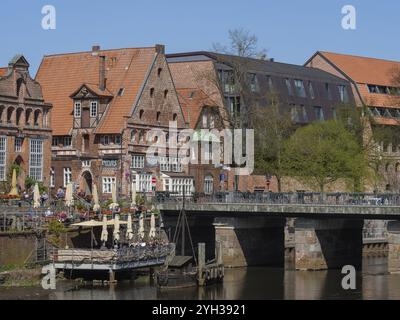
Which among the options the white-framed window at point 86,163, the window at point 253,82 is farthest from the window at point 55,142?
the window at point 253,82

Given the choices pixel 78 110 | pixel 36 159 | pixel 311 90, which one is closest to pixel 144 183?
pixel 78 110

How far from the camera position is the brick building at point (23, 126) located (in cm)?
10312

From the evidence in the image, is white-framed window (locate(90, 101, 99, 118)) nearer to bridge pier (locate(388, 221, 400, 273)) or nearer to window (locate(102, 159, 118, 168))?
window (locate(102, 159, 118, 168))

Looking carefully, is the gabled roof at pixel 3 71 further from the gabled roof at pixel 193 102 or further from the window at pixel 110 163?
the gabled roof at pixel 193 102

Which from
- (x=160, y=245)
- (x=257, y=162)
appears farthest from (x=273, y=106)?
(x=160, y=245)

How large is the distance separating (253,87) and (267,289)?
5060 cm

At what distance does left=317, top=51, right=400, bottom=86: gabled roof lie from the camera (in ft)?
500

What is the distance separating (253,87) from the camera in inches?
5034

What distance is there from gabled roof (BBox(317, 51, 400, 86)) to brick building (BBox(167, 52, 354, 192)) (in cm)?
549

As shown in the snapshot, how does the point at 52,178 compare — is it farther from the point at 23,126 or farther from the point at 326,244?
the point at 326,244

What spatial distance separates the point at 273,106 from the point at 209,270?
134 feet

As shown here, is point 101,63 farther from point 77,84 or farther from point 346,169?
point 346,169

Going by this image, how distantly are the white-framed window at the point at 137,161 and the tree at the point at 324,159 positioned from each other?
46.0 feet

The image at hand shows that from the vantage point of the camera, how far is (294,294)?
252 ft
